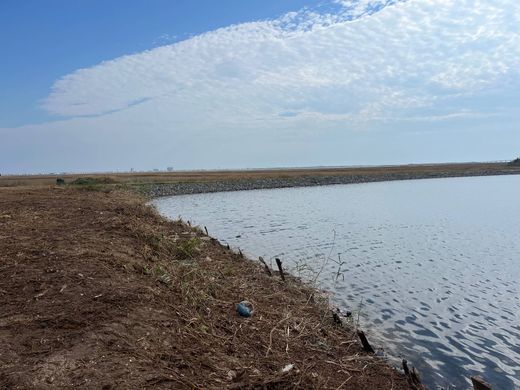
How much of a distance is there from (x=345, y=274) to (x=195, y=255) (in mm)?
5783

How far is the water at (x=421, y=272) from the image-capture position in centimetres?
925

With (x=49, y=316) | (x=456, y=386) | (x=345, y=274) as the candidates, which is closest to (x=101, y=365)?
(x=49, y=316)

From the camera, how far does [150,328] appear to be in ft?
21.3

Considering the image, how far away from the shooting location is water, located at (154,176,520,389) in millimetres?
9250

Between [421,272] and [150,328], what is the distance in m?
12.6

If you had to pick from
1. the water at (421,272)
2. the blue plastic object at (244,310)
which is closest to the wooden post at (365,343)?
the water at (421,272)

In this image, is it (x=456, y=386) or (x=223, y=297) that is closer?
(x=456, y=386)

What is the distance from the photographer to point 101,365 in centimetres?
525

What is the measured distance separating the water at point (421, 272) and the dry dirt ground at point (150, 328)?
6.73 ft

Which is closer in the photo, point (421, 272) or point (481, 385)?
point (481, 385)

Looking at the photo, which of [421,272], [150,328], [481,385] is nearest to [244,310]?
[150,328]

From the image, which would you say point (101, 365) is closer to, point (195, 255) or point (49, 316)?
point (49, 316)

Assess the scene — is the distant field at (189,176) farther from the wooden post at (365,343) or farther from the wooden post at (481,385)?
the wooden post at (481,385)

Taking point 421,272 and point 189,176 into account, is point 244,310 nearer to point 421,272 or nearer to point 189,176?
point 421,272
